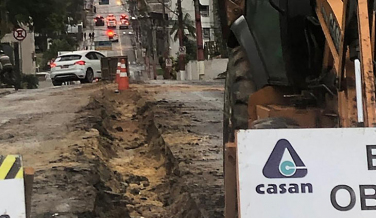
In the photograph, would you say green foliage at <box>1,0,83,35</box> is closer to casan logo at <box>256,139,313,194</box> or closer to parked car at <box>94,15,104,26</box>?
casan logo at <box>256,139,313,194</box>

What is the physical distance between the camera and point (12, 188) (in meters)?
2.59

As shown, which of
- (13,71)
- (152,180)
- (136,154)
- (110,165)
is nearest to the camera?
(152,180)

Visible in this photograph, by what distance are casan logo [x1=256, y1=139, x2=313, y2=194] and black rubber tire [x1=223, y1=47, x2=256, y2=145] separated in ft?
6.42

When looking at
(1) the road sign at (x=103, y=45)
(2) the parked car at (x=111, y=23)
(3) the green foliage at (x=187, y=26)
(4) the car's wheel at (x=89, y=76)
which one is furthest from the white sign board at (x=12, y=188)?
(2) the parked car at (x=111, y=23)

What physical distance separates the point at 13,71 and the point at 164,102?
1313cm

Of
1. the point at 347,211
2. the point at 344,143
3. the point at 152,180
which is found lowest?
the point at 152,180

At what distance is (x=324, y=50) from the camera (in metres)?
3.64

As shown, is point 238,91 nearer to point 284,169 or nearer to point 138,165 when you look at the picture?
point 284,169

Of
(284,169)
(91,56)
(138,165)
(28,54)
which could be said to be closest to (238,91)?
(284,169)

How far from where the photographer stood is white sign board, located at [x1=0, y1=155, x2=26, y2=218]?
8.46ft

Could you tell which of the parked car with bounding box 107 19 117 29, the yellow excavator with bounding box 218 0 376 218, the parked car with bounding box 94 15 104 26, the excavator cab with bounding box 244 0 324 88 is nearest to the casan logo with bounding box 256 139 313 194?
the yellow excavator with bounding box 218 0 376 218

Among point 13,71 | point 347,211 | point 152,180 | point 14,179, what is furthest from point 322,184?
point 13,71

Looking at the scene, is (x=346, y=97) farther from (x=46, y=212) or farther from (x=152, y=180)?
(x=152, y=180)

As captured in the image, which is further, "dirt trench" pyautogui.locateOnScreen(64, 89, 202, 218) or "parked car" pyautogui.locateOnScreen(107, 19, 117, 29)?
"parked car" pyautogui.locateOnScreen(107, 19, 117, 29)
